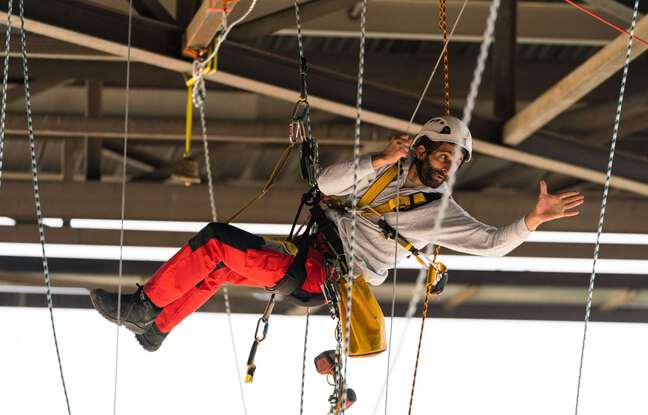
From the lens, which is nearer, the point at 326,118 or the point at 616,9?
the point at 616,9

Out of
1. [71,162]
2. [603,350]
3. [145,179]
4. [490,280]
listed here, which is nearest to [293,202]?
[145,179]

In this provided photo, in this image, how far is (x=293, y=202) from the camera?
888 cm

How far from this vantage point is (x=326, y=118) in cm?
873

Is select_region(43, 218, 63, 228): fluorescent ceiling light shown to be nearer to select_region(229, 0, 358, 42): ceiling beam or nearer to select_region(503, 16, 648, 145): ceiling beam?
select_region(229, 0, 358, 42): ceiling beam

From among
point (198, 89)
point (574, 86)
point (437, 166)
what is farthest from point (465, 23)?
point (437, 166)

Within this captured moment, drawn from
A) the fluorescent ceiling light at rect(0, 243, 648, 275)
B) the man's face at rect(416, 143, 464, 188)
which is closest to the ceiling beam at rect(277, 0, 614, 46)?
the fluorescent ceiling light at rect(0, 243, 648, 275)

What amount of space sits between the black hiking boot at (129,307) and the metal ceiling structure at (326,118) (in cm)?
169

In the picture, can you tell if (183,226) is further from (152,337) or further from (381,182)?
(381,182)

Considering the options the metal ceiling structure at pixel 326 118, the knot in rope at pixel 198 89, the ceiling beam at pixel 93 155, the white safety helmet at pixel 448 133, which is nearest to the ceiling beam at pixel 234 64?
the metal ceiling structure at pixel 326 118

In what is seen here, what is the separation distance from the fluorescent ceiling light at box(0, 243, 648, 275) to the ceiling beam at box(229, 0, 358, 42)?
3666 millimetres

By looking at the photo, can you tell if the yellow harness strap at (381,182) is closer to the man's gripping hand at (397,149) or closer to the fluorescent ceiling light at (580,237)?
the man's gripping hand at (397,149)

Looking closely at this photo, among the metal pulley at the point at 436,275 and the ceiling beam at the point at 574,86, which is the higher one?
the ceiling beam at the point at 574,86

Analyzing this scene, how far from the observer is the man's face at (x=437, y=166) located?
4641mm

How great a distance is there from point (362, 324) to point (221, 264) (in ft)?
2.10
